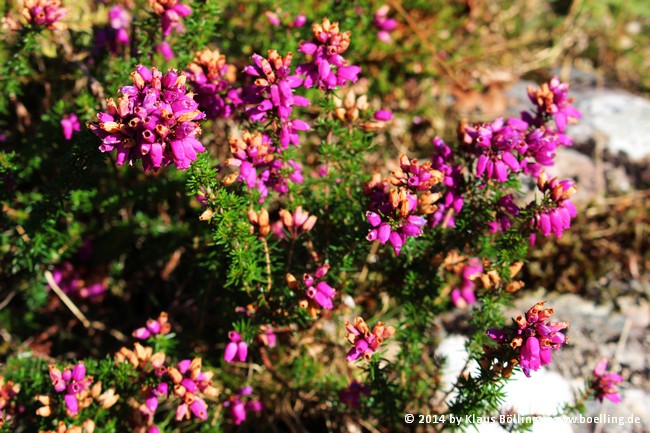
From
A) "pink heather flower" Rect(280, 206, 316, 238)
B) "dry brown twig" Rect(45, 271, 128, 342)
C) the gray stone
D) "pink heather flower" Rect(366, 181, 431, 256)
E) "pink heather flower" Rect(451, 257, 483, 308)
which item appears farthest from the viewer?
the gray stone

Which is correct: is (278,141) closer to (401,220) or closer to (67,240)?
(401,220)

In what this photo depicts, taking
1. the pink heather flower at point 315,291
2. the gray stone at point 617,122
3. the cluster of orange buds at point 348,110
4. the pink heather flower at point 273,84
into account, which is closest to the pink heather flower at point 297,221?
the pink heather flower at point 315,291

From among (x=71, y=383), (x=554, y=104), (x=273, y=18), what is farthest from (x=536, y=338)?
(x=273, y=18)

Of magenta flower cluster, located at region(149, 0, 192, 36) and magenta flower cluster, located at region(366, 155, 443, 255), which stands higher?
magenta flower cluster, located at region(149, 0, 192, 36)

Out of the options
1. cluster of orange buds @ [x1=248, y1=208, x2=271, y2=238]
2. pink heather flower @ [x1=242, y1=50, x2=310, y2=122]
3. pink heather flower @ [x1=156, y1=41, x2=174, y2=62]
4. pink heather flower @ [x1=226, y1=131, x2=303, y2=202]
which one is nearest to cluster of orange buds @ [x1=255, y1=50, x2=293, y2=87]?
pink heather flower @ [x1=242, y1=50, x2=310, y2=122]

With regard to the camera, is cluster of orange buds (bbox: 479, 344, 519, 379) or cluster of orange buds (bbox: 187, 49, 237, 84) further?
cluster of orange buds (bbox: 187, 49, 237, 84)

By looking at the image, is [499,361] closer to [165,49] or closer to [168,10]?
[168,10]

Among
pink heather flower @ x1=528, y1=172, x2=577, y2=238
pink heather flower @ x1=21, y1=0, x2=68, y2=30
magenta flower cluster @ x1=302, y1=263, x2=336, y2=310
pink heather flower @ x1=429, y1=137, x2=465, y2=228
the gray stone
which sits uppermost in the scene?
pink heather flower @ x1=21, y1=0, x2=68, y2=30

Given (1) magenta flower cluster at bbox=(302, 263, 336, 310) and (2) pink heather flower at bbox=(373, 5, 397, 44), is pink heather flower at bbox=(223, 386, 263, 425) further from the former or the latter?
(2) pink heather flower at bbox=(373, 5, 397, 44)

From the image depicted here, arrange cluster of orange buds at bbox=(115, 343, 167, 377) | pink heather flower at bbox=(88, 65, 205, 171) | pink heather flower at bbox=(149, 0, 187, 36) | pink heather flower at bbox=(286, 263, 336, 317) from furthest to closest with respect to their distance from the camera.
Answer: pink heather flower at bbox=(149, 0, 187, 36), cluster of orange buds at bbox=(115, 343, 167, 377), pink heather flower at bbox=(286, 263, 336, 317), pink heather flower at bbox=(88, 65, 205, 171)
